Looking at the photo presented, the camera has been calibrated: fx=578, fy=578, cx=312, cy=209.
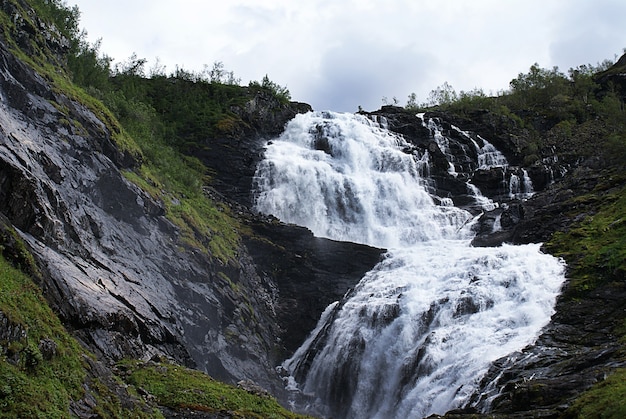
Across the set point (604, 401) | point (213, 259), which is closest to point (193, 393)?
point (604, 401)

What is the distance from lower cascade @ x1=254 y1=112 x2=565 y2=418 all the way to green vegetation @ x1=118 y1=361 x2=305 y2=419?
8.85 m

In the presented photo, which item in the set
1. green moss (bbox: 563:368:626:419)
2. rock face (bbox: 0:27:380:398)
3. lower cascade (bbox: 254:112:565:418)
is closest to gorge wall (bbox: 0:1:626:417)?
rock face (bbox: 0:27:380:398)

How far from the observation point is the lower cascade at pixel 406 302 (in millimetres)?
28047

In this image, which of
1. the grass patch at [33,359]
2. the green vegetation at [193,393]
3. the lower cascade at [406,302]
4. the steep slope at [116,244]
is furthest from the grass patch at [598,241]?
the grass patch at [33,359]

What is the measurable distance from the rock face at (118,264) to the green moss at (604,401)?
49.7 ft

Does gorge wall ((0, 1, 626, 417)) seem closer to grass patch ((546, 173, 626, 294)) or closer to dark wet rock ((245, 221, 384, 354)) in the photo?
dark wet rock ((245, 221, 384, 354))

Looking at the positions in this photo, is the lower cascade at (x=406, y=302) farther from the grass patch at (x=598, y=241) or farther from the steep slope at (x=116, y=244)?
the steep slope at (x=116, y=244)

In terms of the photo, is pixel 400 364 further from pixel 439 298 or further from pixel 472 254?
pixel 472 254

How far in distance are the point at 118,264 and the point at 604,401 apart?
66.5ft

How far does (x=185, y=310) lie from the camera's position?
30.4 meters

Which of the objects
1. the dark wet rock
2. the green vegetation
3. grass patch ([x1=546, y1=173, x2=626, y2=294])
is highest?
grass patch ([x1=546, y1=173, x2=626, y2=294])

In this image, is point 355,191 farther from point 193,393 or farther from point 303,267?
point 193,393

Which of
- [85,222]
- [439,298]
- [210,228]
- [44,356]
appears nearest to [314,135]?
[210,228]

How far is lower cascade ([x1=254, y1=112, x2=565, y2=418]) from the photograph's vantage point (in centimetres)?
2805
